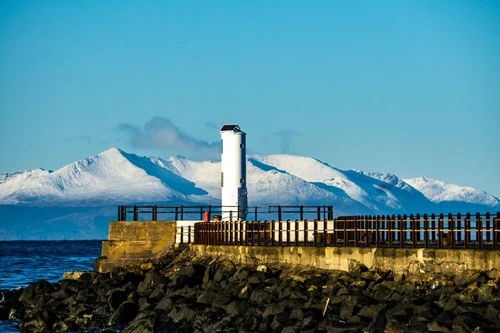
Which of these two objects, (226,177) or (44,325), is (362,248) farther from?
(226,177)

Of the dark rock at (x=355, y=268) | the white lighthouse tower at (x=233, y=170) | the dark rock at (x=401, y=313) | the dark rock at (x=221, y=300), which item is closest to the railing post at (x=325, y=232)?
the dark rock at (x=355, y=268)

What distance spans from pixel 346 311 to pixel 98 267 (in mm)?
22738

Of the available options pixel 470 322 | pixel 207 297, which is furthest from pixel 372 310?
pixel 207 297

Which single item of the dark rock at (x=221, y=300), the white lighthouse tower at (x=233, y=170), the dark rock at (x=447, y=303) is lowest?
the dark rock at (x=221, y=300)

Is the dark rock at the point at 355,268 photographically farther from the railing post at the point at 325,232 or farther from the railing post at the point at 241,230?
the railing post at the point at 241,230

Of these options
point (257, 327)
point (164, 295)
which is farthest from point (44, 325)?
point (257, 327)

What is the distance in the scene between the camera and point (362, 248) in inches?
1400

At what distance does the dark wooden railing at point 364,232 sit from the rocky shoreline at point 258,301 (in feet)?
4.37

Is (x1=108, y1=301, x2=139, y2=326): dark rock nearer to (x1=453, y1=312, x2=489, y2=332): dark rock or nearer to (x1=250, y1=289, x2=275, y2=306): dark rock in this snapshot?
(x1=250, y1=289, x2=275, y2=306): dark rock

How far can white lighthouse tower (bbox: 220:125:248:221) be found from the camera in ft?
178

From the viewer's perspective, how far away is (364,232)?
39.2 m

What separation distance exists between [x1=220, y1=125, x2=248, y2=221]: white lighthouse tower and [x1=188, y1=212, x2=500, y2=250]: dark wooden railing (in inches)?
223

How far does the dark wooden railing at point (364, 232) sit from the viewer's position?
33.5 m

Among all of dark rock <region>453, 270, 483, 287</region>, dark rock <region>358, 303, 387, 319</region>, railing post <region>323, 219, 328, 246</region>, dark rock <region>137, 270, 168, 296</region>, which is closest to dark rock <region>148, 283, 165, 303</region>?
dark rock <region>137, 270, 168, 296</region>
